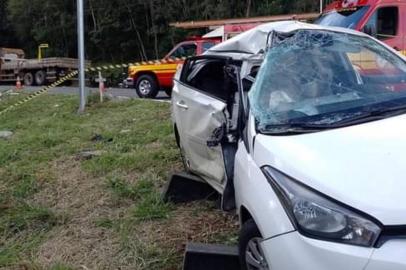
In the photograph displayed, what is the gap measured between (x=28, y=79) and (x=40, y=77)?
1180 millimetres

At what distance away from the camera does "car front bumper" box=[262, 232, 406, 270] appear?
2291 millimetres

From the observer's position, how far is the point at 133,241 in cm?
448

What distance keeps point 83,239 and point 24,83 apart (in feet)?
94.8

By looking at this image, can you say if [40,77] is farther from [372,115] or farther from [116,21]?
[372,115]

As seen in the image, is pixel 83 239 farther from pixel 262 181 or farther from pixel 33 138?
pixel 33 138

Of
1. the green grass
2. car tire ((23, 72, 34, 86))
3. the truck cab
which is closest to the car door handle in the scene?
the green grass

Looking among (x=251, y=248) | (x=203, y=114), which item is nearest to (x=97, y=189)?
(x=203, y=114)

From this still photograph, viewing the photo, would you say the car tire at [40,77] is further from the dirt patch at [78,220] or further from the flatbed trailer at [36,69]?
the dirt patch at [78,220]

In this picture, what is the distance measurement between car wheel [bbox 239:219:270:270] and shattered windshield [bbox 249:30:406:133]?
56 centimetres

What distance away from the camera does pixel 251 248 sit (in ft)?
10.8

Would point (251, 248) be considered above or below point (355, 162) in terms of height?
below

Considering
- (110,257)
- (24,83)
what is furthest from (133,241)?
(24,83)

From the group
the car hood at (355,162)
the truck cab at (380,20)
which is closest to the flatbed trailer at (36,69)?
the truck cab at (380,20)

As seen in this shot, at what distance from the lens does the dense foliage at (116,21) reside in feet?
123
